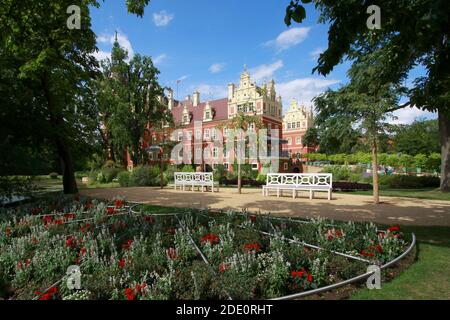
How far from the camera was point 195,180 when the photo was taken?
18.1 metres

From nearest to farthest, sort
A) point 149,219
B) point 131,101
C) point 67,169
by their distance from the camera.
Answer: point 149,219
point 67,169
point 131,101

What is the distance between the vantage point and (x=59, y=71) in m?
A: 12.9

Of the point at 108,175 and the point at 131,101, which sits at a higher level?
the point at 131,101

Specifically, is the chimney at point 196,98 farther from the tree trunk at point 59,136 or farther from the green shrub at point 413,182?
the tree trunk at point 59,136

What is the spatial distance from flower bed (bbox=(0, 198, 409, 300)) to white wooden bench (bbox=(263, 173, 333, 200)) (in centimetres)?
694

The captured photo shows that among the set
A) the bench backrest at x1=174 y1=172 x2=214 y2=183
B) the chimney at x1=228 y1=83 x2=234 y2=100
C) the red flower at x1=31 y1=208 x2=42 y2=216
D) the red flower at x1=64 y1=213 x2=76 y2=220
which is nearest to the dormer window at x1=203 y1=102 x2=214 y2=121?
the chimney at x1=228 y1=83 x2=234 y2=100

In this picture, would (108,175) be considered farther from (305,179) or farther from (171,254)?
(171,254)

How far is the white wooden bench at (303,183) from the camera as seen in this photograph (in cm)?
1252

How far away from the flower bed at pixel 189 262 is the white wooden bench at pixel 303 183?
22.8ft

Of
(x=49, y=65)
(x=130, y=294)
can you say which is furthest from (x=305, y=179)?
(x=49, y=65)

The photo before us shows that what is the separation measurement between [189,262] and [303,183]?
10.6 metres

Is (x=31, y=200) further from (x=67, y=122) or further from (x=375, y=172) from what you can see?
(x=375, y=172)

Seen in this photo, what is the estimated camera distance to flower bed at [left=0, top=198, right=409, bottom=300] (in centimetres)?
325

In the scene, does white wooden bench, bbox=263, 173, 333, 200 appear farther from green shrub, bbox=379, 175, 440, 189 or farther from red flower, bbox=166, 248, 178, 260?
green shrub, bbox=379, 175, 440, 189
